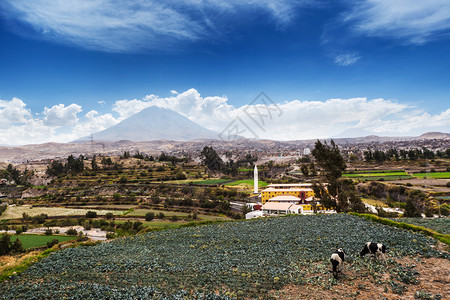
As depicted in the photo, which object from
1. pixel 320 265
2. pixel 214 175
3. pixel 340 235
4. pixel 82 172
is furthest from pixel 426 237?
pixel 82 172

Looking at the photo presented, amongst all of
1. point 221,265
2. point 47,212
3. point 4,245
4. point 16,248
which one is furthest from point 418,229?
point 47,212

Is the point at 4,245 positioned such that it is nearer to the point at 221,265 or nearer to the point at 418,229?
the point at 221,265

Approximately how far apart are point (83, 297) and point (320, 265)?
10631 mm

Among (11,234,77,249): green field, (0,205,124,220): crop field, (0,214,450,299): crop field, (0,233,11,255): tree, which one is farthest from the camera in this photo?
(0,205,124,220): crop field

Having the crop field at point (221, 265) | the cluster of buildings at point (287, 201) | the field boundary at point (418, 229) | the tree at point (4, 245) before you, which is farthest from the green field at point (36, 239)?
the field boundary at point (418, 229)

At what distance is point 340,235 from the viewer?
16719 millimetres

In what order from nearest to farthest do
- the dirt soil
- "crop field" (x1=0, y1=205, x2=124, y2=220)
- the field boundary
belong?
the dirt soil → the field boundary → "crop field" (x1=0, y1=205, x2=124, y2=220)

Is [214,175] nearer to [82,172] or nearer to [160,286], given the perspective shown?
[82,172]

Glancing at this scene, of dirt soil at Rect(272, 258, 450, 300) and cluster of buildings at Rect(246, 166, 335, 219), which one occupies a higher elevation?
dirt soil at Rect(272, 258, 450, 300)

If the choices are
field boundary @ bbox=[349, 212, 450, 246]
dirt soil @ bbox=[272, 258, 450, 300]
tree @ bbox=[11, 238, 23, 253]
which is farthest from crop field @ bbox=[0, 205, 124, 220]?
dirt soil @ bbox=[272, 258, 450, 300]

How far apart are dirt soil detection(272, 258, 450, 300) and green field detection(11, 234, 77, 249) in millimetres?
44030

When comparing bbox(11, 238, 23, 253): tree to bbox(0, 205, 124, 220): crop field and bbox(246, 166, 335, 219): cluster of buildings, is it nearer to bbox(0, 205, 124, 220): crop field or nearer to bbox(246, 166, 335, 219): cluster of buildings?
bbox(0, 205, 124, 220): crop field

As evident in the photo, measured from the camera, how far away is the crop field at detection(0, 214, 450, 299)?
10555 mm

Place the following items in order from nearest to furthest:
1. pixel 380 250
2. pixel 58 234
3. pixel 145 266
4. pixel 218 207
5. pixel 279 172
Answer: pixel 380 250
pixel 145 266
pixel 58 234
pixel 218 207
pixel 279 172
